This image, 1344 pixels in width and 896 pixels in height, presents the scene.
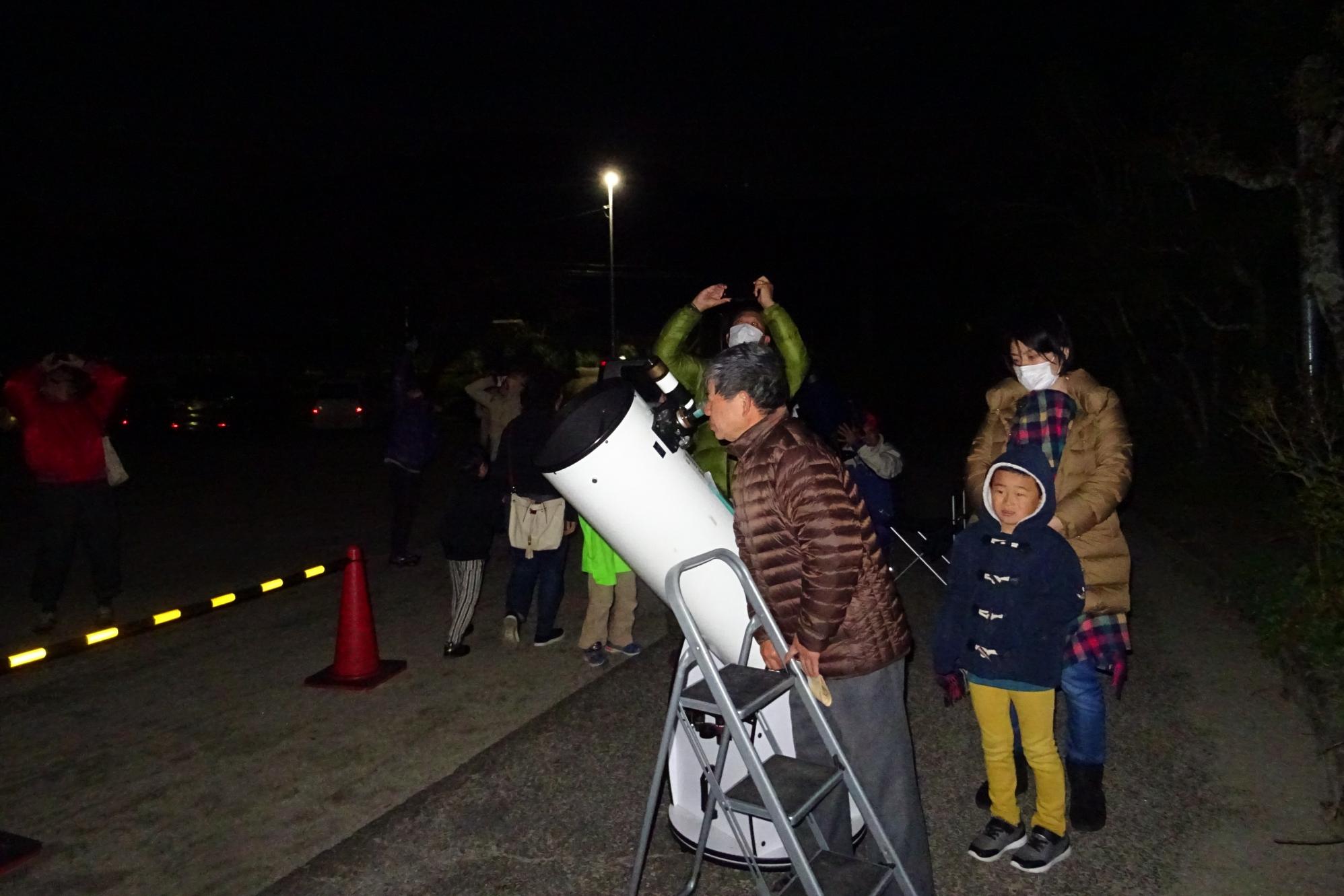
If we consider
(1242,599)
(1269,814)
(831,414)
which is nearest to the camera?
(1269,814)

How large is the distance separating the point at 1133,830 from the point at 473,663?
3717 millimetres

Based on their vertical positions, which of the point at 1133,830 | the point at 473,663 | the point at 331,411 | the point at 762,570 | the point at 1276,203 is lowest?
the point at 331,411

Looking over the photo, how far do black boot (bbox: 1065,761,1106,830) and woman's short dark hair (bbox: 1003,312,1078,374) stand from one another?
4.86 feet

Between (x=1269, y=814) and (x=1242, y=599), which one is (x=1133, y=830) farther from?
(x=1242, y=599)

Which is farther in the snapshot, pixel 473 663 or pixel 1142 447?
pixel 1142 447

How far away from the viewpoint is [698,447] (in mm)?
4227

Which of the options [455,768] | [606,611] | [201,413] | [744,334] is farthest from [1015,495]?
[201,413]

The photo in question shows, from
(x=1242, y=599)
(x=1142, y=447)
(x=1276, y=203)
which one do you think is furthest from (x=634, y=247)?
(x=1242, y=599)

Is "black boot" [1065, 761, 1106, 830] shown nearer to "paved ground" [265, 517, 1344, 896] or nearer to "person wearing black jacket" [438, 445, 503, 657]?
"paved ground" [265, 517, 1344, 896]

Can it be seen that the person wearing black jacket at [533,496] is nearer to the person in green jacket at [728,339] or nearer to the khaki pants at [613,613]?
the khaki pants at [613,613]

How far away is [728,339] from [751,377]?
1.18 metres

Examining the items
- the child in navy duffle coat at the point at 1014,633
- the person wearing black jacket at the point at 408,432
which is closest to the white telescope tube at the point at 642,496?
the child in navy duffle coat at the point at 1014,633

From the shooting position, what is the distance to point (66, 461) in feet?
21.4

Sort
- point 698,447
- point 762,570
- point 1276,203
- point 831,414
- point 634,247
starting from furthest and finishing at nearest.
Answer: point 634,247
point 1276,203
point 831,414
point 698,447
point 762,570
